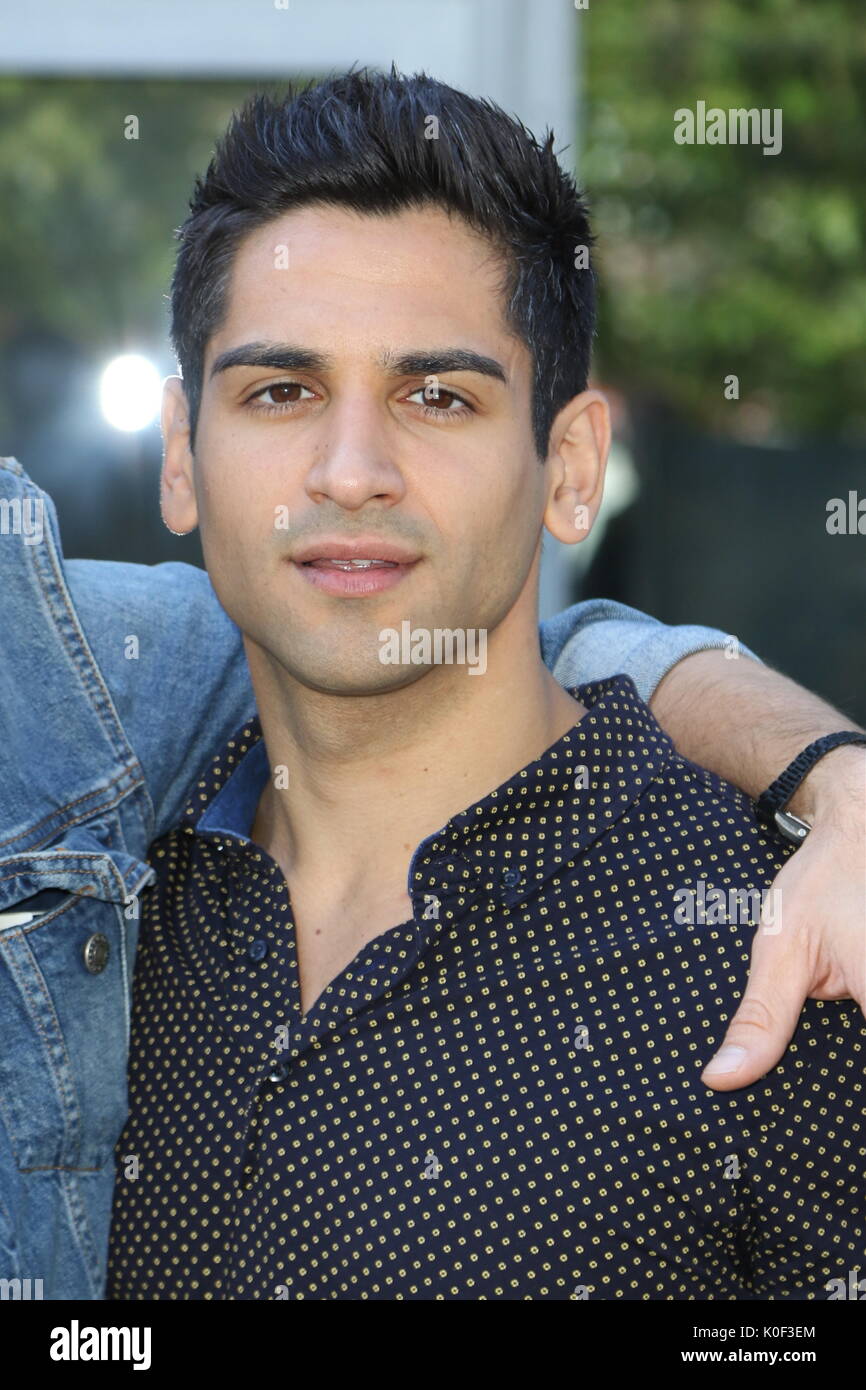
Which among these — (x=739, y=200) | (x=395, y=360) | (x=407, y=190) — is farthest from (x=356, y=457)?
(x=739, y=200)

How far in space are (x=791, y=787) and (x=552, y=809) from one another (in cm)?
30

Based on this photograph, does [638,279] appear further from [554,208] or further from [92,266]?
[554,208]

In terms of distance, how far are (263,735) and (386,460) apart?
0.55m

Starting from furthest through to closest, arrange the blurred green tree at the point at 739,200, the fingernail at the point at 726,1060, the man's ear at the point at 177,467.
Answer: the blurred green tree at the point at 739,200 < the man's ear at the point at 177,467 < the fingernail at the point at 726,1060

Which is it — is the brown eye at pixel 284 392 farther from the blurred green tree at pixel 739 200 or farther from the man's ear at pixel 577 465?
the blurred green tree at pixel 739 200

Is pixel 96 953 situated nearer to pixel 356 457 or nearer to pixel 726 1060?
pixel 356 457

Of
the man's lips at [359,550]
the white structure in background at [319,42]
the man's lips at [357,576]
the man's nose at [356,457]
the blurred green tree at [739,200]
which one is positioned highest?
the blurred green tree at [739,200]

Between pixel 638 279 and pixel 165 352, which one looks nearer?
pixel 165 352

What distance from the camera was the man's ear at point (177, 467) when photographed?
241 centimetres

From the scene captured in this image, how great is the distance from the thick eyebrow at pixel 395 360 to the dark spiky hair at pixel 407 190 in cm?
10

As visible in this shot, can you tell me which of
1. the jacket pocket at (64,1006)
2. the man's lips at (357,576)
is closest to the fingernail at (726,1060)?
the man's lips at (357,576)

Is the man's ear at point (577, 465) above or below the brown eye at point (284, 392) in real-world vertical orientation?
below
